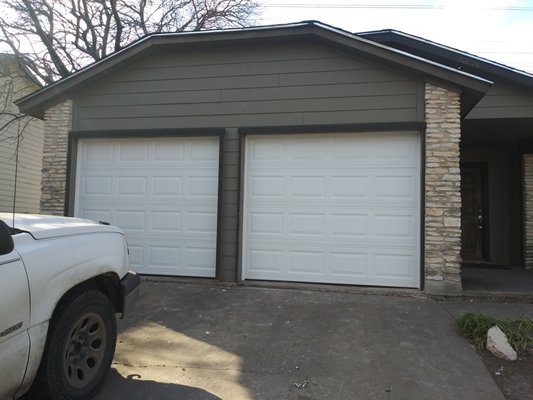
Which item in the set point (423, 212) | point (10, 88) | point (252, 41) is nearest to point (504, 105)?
point (423, 212)

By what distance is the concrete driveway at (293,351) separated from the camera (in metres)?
3.42

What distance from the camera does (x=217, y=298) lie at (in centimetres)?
626

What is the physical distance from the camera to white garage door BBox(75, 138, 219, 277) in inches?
292

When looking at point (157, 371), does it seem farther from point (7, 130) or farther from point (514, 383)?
point (7, 130)

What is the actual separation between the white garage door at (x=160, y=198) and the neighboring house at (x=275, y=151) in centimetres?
2

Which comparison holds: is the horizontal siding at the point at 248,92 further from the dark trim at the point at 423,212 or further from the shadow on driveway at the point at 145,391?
the shadow on driveway at the point at 145,391

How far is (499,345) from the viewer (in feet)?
13.4

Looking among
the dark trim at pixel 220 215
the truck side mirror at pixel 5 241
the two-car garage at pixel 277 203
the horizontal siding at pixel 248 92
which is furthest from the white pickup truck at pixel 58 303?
the horizontal siding at pixel 248 92

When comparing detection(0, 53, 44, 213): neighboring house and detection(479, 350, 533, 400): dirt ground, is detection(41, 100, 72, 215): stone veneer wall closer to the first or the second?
detection(0, 53, 44, 213): neighboring house

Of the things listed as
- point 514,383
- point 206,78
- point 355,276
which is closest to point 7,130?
point 206,78

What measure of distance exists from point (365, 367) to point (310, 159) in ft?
12.9

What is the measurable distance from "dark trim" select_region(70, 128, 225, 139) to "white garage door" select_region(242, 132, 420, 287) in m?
0.70

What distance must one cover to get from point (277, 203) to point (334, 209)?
3.07ft

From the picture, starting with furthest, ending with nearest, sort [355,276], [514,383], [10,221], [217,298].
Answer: [355,276] → [217,298] → [514,383] → [10,221]
